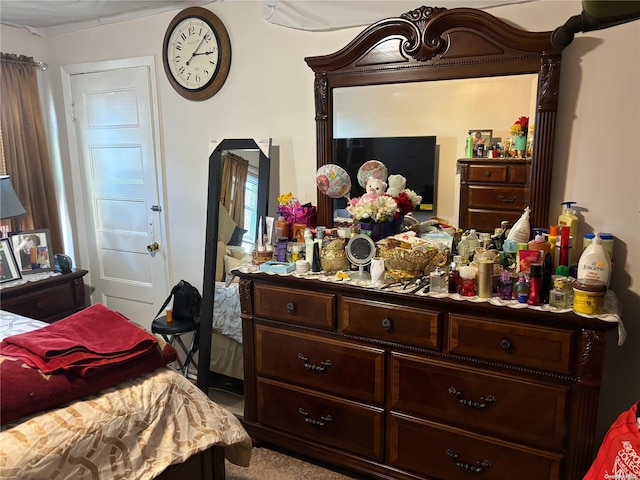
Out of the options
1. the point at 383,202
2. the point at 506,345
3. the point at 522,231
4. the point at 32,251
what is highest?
the point at 383,202

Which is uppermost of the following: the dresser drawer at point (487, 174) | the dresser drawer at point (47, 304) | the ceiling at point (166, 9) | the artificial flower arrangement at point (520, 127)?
the ceiling at point (166, 9)

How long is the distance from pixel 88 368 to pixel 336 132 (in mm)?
1580

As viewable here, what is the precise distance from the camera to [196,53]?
108 inches

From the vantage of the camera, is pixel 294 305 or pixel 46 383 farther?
pixel 294 305

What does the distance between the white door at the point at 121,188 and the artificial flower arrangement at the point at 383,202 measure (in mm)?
1519

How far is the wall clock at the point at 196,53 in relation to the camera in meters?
2.65

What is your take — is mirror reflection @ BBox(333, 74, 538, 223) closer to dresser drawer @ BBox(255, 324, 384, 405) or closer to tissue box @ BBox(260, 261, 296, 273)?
tissue box @ BBox(260, 261, 296, 273)

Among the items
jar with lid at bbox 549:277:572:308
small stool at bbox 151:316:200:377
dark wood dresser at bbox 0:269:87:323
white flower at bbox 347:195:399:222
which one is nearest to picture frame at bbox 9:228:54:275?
dark wood dresser at bbox 0:269:87:323

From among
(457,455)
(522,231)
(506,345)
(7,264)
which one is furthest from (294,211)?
(7,264)

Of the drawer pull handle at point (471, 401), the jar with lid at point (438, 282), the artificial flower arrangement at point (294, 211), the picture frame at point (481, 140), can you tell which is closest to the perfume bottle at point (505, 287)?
the jar with lid at point (438, 282)

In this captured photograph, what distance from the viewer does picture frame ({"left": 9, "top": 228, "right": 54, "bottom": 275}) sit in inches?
112

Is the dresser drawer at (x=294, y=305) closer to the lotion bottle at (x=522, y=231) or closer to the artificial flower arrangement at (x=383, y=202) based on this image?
the artificial flower arrangement at (x=383, y=202)

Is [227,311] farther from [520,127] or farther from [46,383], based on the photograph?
[520,127]

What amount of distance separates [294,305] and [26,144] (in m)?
2.32
